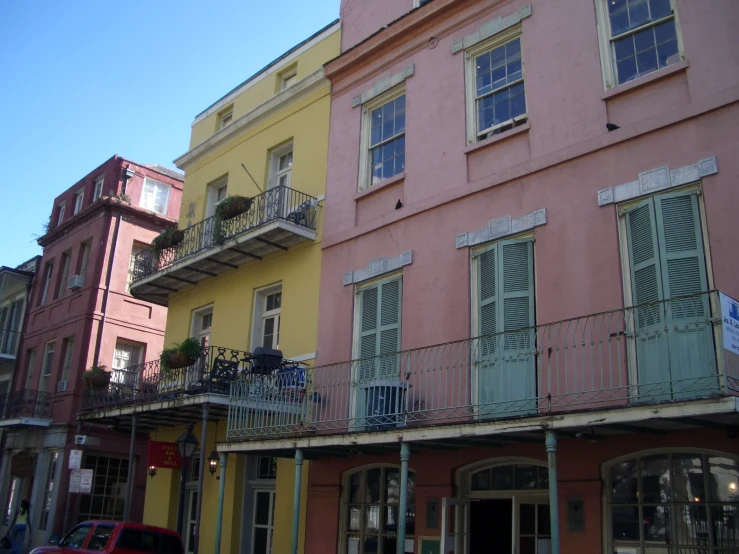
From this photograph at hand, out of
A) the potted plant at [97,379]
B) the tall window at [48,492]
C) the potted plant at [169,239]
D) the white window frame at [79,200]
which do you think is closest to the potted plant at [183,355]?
the potted plant at [169,239]

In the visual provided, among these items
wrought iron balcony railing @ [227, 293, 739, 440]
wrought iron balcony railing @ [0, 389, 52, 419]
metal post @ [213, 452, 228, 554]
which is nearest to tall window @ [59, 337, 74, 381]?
wrought iron balcony railing @ [0, 389, 52, 419]

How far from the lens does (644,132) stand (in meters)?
10.1

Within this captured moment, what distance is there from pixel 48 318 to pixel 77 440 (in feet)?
20.4

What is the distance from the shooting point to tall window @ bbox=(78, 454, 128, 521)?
926 inches

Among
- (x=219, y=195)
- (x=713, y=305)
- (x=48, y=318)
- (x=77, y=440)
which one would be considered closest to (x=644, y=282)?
(x=713, y=305)

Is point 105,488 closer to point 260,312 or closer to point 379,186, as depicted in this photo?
point 260,312

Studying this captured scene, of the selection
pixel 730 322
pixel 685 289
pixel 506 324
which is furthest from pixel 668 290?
pixel 506 324

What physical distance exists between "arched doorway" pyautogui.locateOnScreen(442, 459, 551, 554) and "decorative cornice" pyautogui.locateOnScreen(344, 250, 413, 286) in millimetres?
3640

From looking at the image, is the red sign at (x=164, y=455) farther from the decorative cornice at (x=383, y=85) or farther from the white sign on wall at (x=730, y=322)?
the white sign on wall at (x=730, y=322)

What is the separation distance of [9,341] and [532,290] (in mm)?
23090

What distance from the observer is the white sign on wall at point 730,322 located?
7312 millimetres

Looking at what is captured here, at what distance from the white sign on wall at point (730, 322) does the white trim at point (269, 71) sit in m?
10.8

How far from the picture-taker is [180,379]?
16.8 meters

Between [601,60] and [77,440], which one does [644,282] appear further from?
[77,440]
